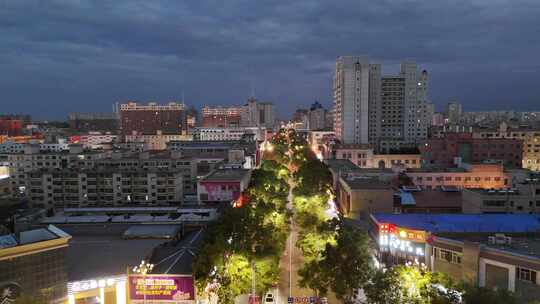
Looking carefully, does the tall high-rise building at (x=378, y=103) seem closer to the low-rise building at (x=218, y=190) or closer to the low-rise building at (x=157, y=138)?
the low-rise building at (x=218, y=190)

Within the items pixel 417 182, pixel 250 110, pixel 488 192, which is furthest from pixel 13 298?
pixel 250 110

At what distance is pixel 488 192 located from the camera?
26.3 m

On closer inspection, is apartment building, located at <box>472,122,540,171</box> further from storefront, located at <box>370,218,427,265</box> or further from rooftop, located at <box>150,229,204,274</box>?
rooftop, located at <box>150,229,204,274</box>

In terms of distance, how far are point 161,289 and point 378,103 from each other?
61.7m

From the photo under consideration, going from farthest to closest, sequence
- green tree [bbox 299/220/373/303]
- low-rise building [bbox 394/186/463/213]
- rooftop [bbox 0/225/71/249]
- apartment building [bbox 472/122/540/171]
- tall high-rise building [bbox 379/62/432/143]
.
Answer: tall high-rise building [bbox 379/62/432/143] → apartment building [bbox 472/122/540/171] → low-rise building [bbox 394/186/463/213] → green tree [bbox 299/220/373/303] → rooftop [bbox 0/225/71/249]

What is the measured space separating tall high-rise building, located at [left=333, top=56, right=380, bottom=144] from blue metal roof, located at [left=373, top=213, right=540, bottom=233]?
156 feet

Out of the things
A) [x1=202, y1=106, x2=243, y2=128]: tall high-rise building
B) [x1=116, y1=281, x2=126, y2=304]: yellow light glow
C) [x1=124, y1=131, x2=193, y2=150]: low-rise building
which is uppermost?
[x1=202, y1=106, x2=243, y2=128]: tall high-rise building

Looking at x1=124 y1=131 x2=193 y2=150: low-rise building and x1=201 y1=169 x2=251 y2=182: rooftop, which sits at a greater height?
x1=124 y1=131 x2=193 y2=150: low-rise building

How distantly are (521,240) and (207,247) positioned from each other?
13.0 meters

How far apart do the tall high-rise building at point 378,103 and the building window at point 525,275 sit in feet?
178

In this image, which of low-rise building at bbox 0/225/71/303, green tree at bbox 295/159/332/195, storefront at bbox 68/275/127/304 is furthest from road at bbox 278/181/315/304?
low-rise building at bbox 0/225/71/303

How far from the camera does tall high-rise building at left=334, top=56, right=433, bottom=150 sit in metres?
68.4

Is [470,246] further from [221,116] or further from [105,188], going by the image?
[221,116]

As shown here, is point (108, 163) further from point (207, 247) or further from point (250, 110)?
point (250, 110)
